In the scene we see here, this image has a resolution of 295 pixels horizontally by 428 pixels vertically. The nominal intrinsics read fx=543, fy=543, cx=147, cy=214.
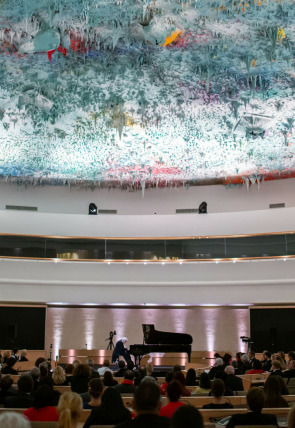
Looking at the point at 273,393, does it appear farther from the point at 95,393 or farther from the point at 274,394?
the point at 95,393

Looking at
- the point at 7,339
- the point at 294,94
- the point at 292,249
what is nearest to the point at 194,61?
the point at 294,94

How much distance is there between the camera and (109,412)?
14.5ft

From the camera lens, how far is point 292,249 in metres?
17.0

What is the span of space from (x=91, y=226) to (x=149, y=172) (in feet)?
10.3

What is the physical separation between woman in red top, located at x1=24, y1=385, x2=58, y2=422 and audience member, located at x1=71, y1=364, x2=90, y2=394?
2.51m

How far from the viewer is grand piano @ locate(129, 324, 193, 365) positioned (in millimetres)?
14930

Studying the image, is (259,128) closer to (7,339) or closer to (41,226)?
(41,226)

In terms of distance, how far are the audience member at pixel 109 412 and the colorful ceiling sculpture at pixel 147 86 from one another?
602cm

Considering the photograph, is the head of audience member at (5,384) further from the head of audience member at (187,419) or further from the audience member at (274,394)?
the head of audience member at (187,419)

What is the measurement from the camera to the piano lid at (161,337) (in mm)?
15367

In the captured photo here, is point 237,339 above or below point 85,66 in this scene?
below

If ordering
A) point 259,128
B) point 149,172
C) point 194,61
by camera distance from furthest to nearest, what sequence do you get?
1. point 149,172
2. point 259,128
3. point 194,61

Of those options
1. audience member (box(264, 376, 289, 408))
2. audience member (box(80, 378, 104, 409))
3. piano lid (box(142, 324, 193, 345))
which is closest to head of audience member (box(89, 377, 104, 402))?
audience member (box(80, 378, 104, 409))

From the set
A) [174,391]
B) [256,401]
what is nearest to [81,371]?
[174,391]
